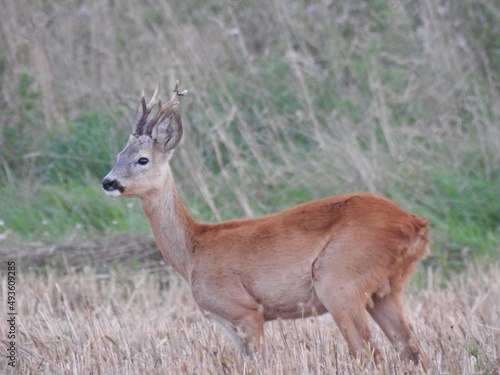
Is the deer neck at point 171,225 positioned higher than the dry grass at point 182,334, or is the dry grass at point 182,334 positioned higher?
the deer neck at point 171,225

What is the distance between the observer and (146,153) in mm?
5617

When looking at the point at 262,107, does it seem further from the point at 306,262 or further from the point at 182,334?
the point at 306,262

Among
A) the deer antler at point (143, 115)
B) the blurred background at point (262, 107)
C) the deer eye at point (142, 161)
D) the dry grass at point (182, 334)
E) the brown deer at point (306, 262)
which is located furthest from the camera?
the blurred background at point (262, 107)

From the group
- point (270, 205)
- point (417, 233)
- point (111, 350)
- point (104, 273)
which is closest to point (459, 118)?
point (270, 205)

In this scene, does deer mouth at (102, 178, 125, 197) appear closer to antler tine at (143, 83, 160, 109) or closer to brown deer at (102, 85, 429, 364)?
brown deer at (102, 85, 429, 364)

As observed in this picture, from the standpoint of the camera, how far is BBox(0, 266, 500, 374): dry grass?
4305 millimetres

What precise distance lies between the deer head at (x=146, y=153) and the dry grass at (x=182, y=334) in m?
0.73

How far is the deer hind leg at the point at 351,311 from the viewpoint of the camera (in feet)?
15.4

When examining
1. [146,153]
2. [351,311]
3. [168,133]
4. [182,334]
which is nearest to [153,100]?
[168,133]

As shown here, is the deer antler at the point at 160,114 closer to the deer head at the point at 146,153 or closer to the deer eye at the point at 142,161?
the deer head at the point at 146,153

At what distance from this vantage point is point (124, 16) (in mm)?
11797

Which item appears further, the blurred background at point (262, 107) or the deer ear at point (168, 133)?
the blurred background at point (262, 107)

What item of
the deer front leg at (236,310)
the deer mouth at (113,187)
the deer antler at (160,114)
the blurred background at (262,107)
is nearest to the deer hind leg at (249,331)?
the deer front leg at (236,310)

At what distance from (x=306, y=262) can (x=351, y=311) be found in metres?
0.43
